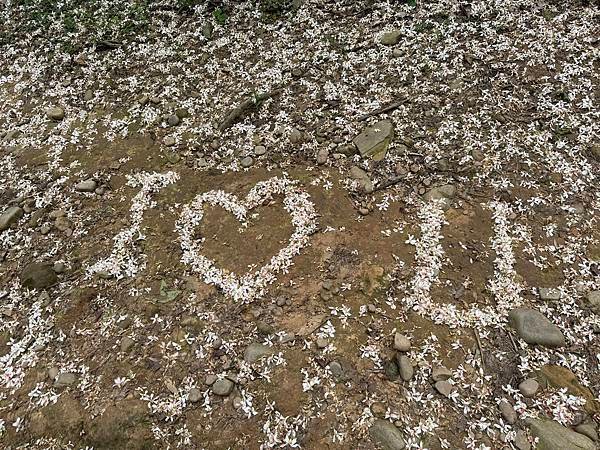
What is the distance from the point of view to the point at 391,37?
10.5 metres

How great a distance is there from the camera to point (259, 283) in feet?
22.0

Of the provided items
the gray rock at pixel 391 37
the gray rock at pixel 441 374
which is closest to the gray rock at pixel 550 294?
the gray rock at pixel 441 374

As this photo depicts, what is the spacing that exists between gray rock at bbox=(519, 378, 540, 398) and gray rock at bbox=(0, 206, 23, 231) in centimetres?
830

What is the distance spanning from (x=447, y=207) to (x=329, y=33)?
5.88 m

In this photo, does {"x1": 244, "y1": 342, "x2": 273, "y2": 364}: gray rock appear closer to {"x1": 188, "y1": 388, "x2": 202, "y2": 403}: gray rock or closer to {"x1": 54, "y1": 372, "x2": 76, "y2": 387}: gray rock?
{"x1": 188, "y1": 388, "x2": 202, "y2": 403}: gray rock

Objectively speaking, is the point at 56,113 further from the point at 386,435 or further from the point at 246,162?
the point at 386,435

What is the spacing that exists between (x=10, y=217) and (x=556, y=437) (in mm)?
8772

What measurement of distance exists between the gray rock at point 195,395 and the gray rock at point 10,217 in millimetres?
4822

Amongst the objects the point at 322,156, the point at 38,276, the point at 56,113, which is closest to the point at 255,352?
the point at 38,276

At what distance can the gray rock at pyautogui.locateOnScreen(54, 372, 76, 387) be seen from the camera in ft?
19.6

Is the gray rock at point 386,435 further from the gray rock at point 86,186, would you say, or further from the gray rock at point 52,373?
the gray rock at point 86,186

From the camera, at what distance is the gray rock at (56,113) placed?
10.0 m

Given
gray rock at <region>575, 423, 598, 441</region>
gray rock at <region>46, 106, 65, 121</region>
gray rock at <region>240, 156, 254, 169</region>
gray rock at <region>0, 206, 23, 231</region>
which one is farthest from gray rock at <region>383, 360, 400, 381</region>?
gray rock at <region>46, 106, 65, 121</region>

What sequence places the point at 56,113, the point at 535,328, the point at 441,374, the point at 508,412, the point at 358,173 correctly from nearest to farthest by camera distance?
1. the point at 508,412
2. the point at 441,374
3. the point at 535,328
4. the point at 358,173
5. the point at 56,113
